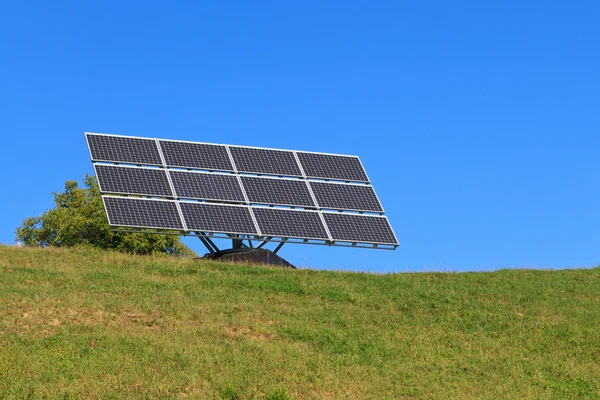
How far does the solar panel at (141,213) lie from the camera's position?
122ft

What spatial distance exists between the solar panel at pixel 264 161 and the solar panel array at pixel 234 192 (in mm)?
46

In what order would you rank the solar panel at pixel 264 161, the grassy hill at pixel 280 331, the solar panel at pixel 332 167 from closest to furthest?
the grassy hill at pixel 280 331
the solar panel at pixel 264 161
the solar panel at pixel 332 167

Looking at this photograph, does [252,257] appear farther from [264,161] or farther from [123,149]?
[123,149]

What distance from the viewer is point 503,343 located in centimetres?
3022

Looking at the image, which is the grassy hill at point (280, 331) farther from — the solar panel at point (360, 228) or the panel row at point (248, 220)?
the solar panel at point (360, 228)

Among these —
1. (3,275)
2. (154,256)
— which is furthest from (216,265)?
(3,275)

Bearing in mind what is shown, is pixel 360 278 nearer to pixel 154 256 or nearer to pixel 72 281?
pixel 154 256

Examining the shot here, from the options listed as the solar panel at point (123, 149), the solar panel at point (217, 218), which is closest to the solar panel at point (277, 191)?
the solar panel at point (217, 218)

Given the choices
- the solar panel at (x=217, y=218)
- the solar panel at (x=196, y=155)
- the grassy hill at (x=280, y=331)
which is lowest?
the grassy hill at (x=280, y=331)

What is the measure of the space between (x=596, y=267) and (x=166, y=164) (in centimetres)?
2009

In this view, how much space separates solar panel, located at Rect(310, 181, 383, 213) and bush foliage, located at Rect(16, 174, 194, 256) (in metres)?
17.2

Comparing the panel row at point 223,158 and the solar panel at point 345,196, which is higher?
the panel row at point 223,158

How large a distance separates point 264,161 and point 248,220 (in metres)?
4.71

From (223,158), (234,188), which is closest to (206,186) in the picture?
(234,188)
